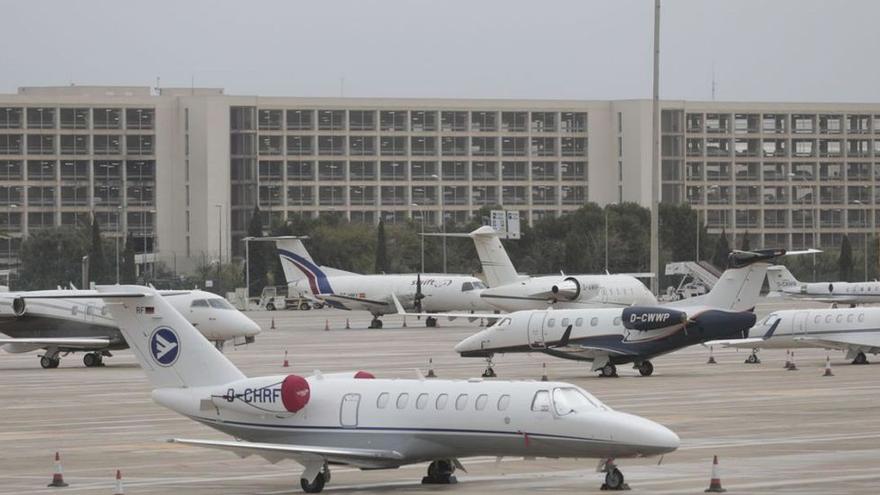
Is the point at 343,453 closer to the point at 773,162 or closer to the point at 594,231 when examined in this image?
the point at 594,231

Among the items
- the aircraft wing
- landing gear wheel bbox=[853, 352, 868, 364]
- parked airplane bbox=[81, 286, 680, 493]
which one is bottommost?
landing gear wheel bbox=[853, 352, 868, 364]

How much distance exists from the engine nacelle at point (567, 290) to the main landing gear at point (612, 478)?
2059 inches

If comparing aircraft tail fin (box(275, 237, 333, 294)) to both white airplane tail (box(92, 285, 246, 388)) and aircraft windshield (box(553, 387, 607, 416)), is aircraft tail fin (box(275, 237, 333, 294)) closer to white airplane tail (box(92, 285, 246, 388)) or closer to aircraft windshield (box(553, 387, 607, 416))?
white airplane tail (box(92, 285, 246, 388))

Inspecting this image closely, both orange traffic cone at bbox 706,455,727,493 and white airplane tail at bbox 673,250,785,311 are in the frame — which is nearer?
orange traffic cone at bbox 706,455,727,493

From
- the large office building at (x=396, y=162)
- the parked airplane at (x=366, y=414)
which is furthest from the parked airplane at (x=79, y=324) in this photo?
the large office building at (x=396, y=162)

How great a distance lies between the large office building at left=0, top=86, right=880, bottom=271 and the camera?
6142 inches

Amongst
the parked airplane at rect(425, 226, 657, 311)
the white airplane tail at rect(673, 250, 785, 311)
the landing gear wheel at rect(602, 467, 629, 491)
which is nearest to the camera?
the landing gear wheel at rect(602, 467, 629, 491)

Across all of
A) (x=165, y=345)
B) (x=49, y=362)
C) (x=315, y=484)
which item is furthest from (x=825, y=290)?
(x=315, y=484)

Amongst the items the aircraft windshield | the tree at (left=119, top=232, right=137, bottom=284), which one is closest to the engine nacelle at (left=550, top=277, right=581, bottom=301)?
the tree at (left=119, top=232, right=137, bottom=284)

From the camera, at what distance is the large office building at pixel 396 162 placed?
15600cm

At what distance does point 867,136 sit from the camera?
581ft

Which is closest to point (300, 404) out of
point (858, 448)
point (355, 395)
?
point (355, 395)

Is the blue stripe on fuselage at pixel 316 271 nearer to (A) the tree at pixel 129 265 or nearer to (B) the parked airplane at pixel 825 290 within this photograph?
(A) the tree at pixel 129 265

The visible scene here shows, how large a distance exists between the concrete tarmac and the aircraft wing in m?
0.54
